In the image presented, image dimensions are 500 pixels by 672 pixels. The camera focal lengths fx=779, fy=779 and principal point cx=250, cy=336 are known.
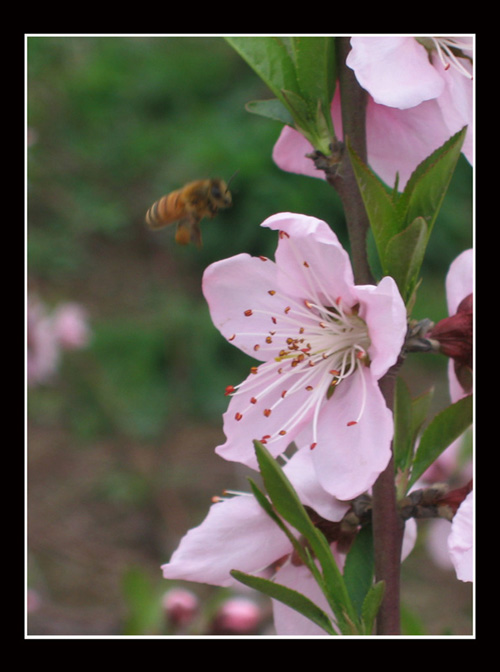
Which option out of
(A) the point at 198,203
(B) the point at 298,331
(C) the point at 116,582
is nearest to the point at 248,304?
(B) the point at 298,331

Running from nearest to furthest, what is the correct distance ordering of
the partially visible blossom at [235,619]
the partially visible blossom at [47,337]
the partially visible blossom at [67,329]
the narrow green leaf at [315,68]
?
the narrow green leaf at [315,68]
the partially visible blossom at [235,619]
the partially visible blossom at [47,337]
the partially visible blossom at [67,329]

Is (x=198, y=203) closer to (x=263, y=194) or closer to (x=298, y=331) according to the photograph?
(x=298, y=331)

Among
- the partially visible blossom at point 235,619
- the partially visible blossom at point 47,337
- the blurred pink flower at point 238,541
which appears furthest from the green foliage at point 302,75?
the partially visible blossom at point 47,337

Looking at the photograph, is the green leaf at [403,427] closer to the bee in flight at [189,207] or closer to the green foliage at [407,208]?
the green foliage at [407,208]

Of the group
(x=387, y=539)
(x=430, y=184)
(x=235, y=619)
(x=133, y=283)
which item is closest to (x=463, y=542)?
(x=387, y=539)

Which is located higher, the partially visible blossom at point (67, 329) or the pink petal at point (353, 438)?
the partially visible blossom at point (67, 329)

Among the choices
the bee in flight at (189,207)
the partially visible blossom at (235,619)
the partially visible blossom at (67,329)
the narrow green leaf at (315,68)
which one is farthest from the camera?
the partially visible blossom at (67,329)

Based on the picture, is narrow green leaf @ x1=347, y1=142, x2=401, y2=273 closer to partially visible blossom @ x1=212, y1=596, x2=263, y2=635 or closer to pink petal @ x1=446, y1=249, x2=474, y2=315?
pink petal @ x1=446, y1=249, x2=474, y2=315
